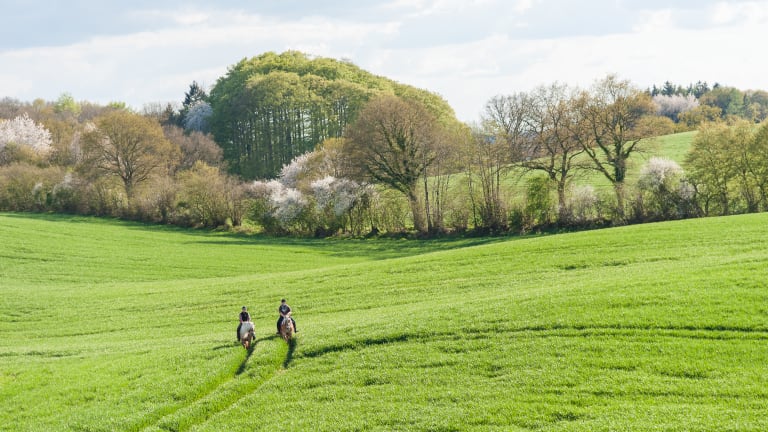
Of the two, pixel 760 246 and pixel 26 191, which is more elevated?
pixel 26 191

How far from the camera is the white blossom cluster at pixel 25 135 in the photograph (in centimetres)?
10831

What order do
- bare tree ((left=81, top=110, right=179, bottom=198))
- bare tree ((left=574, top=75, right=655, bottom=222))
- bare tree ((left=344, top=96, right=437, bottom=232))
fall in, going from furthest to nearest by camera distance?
bare tree ((left=81, top=110, right=179, bottom=198)) → bare tree ((left=344, top=96, right=437, bottom=232)) → bare tree ((left=574, top=75, right=655, bottom=222))

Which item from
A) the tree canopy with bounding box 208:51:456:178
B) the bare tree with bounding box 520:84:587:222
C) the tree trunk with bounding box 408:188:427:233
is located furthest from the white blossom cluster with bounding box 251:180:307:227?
the tree canopy with bounding box 208:51:456:178

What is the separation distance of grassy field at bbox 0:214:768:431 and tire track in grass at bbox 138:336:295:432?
0.07 meters

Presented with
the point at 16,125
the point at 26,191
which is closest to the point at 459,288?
the point at 26,191

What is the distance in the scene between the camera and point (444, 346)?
19.2 meters

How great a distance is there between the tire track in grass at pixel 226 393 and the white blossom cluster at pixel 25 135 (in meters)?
105

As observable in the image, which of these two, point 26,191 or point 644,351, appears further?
point 26,191

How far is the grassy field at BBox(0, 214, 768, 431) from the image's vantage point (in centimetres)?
1462

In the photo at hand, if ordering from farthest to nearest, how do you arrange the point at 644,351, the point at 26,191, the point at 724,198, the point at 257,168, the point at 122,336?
the point at 257,168, the point at 26,191, the point at 724,198, the point at 122,336, the point at 644,351

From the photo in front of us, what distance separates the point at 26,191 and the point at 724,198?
92.6m

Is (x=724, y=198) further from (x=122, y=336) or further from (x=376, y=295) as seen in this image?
(x=122, y=336)

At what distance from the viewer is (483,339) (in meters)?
19.1

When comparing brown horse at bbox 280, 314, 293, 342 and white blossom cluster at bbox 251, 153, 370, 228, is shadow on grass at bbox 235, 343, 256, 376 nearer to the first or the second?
brown horse at bbox 280, 314, 293, 342
